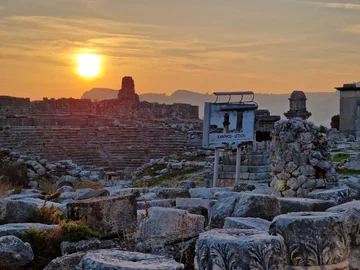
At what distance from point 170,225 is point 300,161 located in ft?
19.7

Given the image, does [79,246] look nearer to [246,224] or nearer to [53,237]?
[53,237]

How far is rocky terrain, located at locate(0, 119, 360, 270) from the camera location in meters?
5.18

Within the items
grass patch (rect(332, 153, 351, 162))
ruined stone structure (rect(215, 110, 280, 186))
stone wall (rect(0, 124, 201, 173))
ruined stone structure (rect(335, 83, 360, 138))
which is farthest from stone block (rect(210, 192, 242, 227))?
ruined stone structure (rect(335, 83, 360, 138))

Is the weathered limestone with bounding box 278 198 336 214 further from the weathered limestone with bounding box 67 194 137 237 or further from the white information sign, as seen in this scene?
the white information sign

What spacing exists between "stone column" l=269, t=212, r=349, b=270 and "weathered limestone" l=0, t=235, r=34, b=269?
3003 millimetres

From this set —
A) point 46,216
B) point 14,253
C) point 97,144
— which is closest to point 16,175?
point 97,144

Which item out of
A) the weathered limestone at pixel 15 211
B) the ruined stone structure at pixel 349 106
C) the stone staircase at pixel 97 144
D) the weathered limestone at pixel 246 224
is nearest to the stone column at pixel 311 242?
the weathered limestone at pixel 246 224

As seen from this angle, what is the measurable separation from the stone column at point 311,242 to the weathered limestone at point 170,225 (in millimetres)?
2016

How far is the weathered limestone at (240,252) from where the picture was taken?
16.7 ft

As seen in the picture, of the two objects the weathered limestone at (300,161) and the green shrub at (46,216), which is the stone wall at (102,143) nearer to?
the weathered limestone at (300,161)

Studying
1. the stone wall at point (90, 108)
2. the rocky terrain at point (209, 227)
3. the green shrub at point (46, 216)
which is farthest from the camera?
the stone wall at point (90, 108)

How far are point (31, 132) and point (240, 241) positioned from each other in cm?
4002

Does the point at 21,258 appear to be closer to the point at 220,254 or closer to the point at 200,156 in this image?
the point at 220,254

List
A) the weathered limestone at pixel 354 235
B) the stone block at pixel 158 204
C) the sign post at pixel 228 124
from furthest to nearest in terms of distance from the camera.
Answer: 1. the sign post at pixel 228 124
2. the stone block at pixel 158 204
3. the weathered limestone at pixel 354 235
